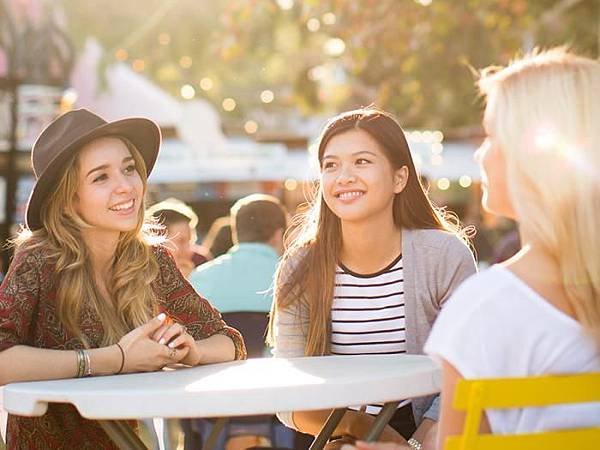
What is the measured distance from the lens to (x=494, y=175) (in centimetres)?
240

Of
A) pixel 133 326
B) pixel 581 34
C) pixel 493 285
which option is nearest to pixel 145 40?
pixel 581 34

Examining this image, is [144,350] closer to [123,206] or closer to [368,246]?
[123,206]

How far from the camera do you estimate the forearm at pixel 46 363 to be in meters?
2.86

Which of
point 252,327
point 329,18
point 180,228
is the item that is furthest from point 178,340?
point 329,18

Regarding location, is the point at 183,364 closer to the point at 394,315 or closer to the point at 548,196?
the point at 394,315

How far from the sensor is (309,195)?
439 centimetres

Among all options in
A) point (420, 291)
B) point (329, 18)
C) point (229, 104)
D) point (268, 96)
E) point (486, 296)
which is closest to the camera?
point (486, 296)

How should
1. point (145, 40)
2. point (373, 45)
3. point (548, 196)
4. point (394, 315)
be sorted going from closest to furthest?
point (548, 196) → point (394, 315) → point (373, 45) → point (145, 40)

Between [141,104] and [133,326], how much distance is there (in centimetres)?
1016

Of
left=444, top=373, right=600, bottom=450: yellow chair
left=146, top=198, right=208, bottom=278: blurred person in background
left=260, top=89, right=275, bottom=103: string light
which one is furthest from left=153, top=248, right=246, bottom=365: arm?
left=260, top=89, right=275, bottom=103: string light

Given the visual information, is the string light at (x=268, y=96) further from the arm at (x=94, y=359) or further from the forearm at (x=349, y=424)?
the arm at (x=94, y=359)

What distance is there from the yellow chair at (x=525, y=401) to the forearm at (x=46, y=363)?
1.10 metres

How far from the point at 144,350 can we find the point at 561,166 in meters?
1.28

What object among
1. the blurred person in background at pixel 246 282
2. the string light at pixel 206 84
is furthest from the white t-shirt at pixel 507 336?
the string light at pixel 206 84
